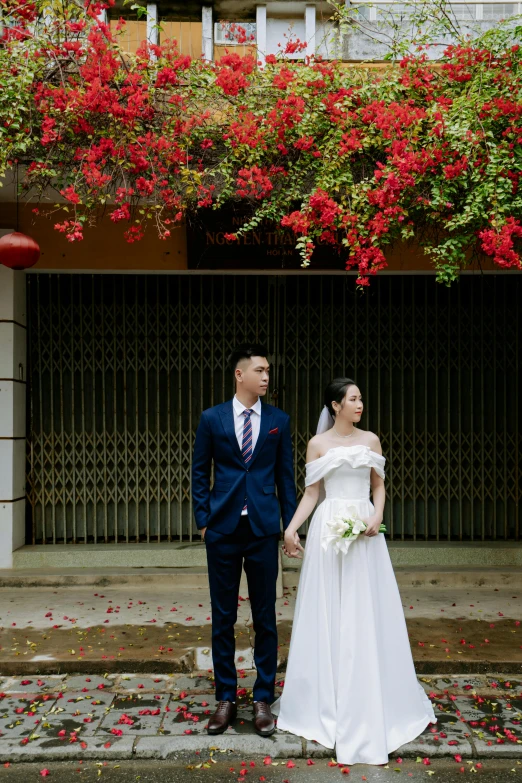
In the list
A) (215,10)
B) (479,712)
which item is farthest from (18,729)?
(215,10)

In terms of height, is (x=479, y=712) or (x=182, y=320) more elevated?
(x=182, y=320)

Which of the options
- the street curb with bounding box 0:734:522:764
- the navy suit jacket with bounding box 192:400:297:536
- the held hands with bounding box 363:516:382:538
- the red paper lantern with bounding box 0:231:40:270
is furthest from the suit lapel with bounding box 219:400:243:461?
the red paper lantern with bounding box 0:231:40:270

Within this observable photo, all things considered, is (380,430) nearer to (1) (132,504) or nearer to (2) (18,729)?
(1) (132,504)

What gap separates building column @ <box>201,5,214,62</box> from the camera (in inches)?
292

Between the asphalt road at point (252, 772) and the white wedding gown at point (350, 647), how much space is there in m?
0.13

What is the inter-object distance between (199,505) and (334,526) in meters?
0.83

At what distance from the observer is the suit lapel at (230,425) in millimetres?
4391

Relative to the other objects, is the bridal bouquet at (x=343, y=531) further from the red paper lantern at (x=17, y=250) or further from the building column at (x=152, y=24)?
the building column at (x=152, y=24)

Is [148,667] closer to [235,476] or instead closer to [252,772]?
[252,772]

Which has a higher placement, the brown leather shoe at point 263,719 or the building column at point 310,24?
the building column at point 310,24

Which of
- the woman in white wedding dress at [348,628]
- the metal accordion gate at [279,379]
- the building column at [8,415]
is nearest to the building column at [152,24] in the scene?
the metal accordion gate at [279,379]

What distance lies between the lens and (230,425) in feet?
14.5

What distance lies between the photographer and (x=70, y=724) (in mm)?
4383

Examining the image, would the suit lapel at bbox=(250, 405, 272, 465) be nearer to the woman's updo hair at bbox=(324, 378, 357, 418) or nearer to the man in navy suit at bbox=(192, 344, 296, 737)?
the man in navy suit at bbox=(192, 344, 296, 737)
